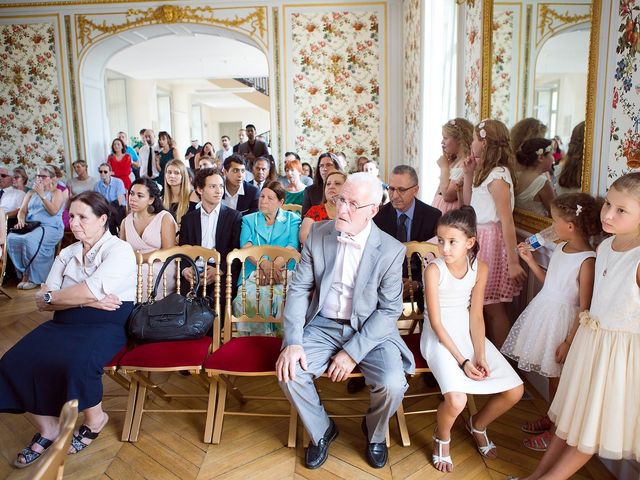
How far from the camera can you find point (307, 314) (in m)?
2.52

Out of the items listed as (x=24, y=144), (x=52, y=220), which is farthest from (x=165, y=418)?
(x=24, y=144)

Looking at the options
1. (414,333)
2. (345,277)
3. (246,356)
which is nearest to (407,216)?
(414,333)

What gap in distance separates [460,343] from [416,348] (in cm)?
22

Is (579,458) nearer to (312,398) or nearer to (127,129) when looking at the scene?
(312,398)

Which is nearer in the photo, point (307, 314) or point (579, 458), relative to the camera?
point (579, 458)

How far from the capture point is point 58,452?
42.9 inches

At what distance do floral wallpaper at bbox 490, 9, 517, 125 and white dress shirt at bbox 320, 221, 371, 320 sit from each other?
61.9 inches

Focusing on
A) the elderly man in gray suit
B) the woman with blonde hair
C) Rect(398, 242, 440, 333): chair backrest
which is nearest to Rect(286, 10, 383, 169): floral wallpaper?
the woman with blonde hair

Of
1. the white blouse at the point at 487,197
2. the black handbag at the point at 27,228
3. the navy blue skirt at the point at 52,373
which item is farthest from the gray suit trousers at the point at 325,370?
the black handbag at the point at 27,228

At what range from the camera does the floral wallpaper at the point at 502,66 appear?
3.23 metres

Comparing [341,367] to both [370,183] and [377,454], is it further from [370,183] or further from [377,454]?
[370,183]

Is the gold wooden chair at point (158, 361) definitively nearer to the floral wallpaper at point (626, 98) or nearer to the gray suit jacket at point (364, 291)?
the gray suit jacket at point (364, 291)

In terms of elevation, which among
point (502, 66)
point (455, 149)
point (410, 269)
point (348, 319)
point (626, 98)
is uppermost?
point (502, 66)

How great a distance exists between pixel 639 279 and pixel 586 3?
136cm
